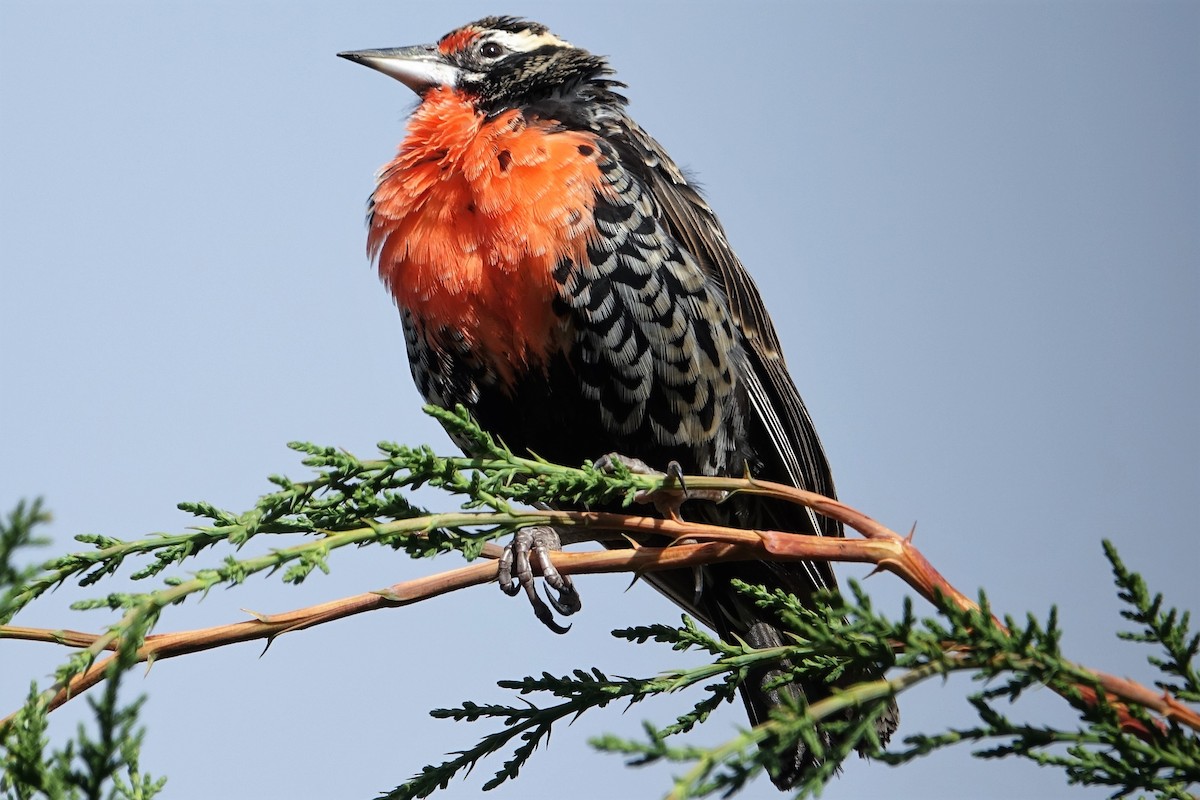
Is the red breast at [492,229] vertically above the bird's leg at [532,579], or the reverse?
the red breast at [492,229]

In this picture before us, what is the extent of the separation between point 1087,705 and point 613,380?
2191mm

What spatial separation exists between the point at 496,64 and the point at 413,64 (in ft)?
1.12

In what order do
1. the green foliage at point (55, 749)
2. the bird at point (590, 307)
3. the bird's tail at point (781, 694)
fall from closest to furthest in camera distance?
the green foliage at point (55, 749)
the bird's tail at point (781, 694)
the bird at point (590, 307)

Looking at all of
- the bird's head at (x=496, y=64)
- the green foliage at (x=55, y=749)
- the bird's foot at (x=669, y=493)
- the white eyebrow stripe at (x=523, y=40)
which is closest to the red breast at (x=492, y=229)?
the bird's head at (x=496, y=64)

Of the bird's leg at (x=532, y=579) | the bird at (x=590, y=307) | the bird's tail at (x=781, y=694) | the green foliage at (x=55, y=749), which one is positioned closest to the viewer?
the green foliage at (x=55, y=749)

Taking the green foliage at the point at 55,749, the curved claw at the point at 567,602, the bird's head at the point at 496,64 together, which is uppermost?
the bird's head at the point at 496,64

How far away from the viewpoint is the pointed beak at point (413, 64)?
181 inches

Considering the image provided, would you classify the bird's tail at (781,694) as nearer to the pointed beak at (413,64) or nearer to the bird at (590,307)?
the bird at (590,307)

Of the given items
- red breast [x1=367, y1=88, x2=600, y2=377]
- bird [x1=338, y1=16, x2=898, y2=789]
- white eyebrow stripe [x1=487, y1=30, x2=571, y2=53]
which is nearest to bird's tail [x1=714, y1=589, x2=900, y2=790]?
bird [x1=338, y1=16, x2=898, y2=789]

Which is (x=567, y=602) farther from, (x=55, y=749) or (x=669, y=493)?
(x=55, y=749)

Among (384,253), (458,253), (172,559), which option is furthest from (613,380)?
(172,559)

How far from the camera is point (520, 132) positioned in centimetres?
400

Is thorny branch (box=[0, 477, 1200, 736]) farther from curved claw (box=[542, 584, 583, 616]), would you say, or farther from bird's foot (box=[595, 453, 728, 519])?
curved claw (box=[542, 584, 583, 616])

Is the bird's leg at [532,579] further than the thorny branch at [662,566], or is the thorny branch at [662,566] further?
the bird's leg at [532,579]
